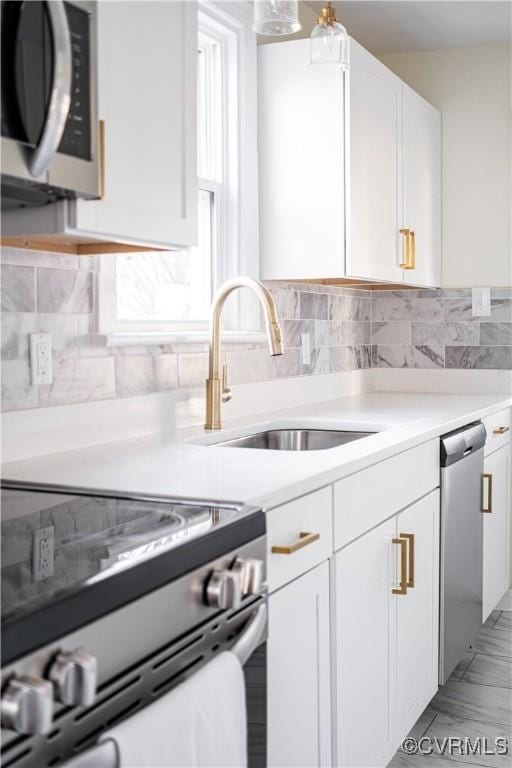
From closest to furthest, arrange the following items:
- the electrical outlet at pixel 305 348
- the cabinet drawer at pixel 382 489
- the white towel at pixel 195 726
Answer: the white towel at pixel 195 726
the cabinet drawer at pixel 382 489
the electrical outlet at pixel 305 348

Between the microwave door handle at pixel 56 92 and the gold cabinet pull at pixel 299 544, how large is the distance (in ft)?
2.50

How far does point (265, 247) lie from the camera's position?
3.01 metres

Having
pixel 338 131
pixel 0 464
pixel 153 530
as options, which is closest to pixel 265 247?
pixel 338 131

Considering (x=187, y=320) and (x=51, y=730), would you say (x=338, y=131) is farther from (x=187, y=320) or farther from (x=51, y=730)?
(x=51, y=730)

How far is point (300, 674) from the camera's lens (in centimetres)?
166

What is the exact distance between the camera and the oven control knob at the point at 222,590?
122cm

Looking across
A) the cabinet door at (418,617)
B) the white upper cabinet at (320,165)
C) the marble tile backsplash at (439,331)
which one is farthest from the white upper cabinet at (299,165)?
the marble tile backsplash at (439,331)

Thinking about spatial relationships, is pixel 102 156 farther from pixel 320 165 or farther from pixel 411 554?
pixel 320 165

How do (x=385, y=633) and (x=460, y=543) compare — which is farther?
(x=460, y=543)

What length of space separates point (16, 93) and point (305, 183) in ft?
5.52

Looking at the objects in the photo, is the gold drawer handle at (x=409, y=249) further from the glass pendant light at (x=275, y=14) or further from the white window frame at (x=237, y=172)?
the glass pendant light at (x=275, y=14)

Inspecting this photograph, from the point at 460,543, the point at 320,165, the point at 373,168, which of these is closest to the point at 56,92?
the point at 320,165

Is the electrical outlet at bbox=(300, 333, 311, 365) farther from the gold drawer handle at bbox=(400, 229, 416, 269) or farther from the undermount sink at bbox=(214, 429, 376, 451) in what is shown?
the undermount sink at bbox=(214, 429, 376, 451)
